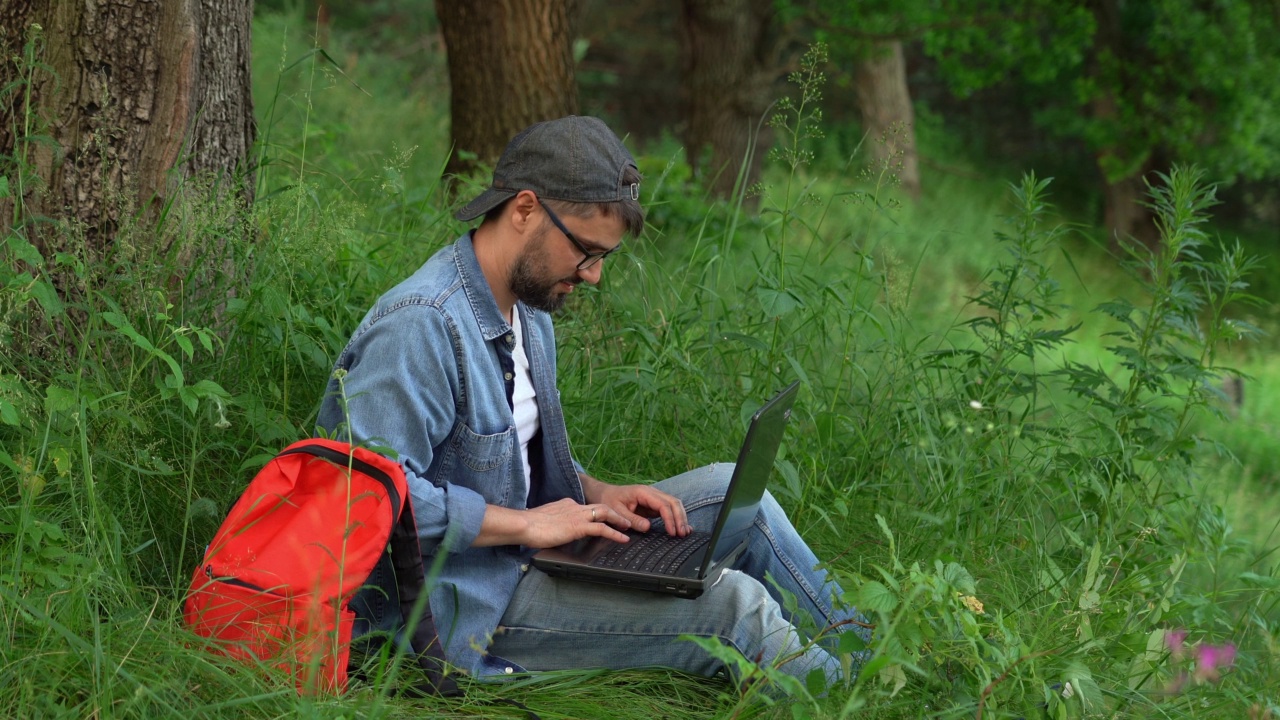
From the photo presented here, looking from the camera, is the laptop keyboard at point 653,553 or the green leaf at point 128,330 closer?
the green leaf at point 128,330

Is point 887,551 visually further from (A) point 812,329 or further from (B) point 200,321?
(B) point 200,321

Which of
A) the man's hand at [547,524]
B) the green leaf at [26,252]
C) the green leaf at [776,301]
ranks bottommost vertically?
the man's hand at [547,524]

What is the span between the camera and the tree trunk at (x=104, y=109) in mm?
2838

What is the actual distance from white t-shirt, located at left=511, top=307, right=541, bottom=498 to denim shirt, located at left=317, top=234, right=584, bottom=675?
3.9 inches

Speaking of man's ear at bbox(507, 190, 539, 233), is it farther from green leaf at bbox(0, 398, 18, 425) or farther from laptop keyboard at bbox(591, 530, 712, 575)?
green leaf at bbox(0, 398, 18, 425)

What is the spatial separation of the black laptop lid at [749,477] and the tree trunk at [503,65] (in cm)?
298

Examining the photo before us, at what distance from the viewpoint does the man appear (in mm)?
2336

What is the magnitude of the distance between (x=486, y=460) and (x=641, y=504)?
465mm

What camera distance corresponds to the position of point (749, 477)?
2.43 meters

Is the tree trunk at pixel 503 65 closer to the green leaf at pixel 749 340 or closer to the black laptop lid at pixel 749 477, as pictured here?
the green leaf at pixel 749 340

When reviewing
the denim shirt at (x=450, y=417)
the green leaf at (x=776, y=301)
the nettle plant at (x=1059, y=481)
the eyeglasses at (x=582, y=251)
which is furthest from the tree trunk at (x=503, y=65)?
the denim shirt at (x=450, y=417)

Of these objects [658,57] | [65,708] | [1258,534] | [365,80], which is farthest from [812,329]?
[658,57]

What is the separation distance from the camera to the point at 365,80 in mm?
10102

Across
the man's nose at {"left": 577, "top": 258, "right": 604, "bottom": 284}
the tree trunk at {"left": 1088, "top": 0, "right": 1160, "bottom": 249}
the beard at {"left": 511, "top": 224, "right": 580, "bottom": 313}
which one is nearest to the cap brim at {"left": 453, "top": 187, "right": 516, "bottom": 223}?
the beard at {"left": 511, "top": 224, "right": 580, "bottom": 313}
